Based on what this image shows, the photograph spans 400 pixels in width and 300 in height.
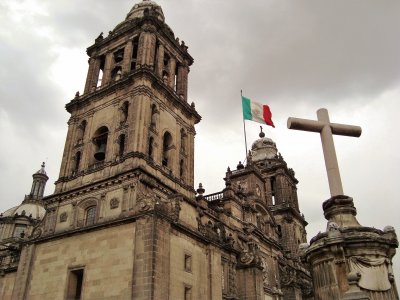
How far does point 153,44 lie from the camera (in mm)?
32188

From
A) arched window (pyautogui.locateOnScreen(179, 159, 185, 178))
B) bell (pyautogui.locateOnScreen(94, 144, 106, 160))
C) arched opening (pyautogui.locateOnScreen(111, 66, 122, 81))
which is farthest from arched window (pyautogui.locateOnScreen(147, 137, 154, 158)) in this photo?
arched opening (pyautogui.locateOnScreen(111, 66, 122, 81))

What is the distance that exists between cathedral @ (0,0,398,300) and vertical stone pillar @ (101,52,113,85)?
0.10 meters

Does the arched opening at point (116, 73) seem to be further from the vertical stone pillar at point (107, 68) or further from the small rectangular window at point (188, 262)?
the small rectangular window at point (188, 262)

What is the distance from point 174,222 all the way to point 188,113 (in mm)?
12239

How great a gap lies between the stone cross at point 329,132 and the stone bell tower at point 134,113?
1334 cm

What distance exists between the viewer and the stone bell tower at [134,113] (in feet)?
89.4

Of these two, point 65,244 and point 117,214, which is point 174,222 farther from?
point 65,244

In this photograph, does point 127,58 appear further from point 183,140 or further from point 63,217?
point 63,217

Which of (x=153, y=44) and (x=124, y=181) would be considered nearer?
(x=124, y=181)

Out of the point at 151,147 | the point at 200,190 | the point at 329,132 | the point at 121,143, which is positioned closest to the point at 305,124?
the point at 329,132

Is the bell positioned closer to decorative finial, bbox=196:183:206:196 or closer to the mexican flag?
decorative finial, bbox=196:183:206:196

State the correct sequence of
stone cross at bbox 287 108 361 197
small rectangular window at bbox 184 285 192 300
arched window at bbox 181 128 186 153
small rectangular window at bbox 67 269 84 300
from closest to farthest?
stone cross at bbox 287 108 361 197 → small rectangular window at bbox 184 285 192 300 → small rectangular window at bbox 67 269 84 300 → arched window at bbox 181 128 186 153

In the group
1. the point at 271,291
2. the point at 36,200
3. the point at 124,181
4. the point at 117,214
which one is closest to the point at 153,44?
the point at 124,181

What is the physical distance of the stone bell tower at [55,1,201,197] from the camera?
27.2 m
